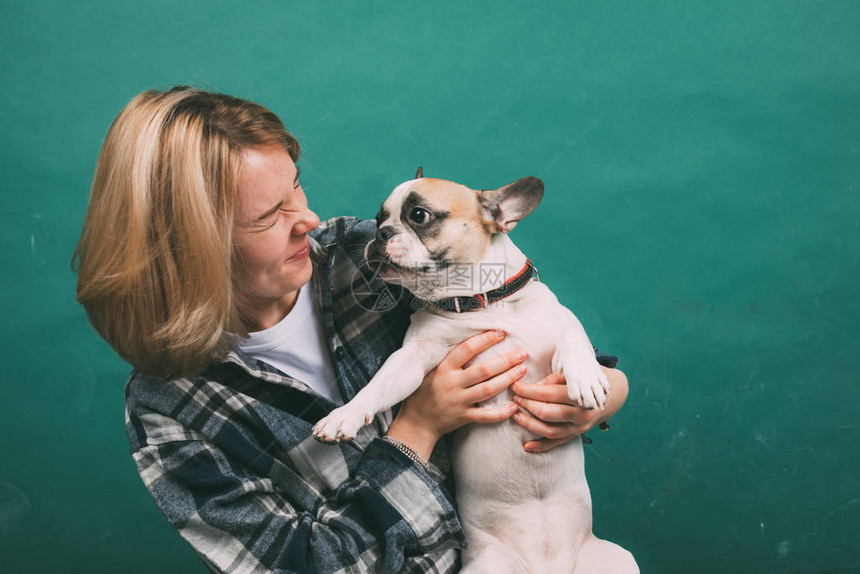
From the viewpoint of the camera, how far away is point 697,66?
2.22 meters

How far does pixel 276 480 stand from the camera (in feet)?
4.93

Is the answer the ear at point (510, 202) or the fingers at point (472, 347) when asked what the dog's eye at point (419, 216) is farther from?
the fingers at point (472, 347)

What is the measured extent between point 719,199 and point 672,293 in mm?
355

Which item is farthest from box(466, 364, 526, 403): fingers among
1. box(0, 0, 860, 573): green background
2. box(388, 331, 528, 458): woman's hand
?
box(0, 0, 860, 573): green background

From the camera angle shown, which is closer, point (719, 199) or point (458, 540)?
point (458, 540)

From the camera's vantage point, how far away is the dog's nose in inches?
62.9

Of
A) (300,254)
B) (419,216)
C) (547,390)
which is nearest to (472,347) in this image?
(547,390)

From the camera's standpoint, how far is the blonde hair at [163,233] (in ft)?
4.40

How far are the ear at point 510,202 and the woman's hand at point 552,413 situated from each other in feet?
1.36

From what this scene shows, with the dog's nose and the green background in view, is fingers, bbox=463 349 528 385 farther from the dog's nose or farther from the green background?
the green background

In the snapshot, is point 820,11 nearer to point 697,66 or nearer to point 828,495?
point 697,66

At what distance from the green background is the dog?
64cm

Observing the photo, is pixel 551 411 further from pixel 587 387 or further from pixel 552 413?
pixel 587 387

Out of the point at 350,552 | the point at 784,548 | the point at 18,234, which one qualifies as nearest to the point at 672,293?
the point at 784,548
